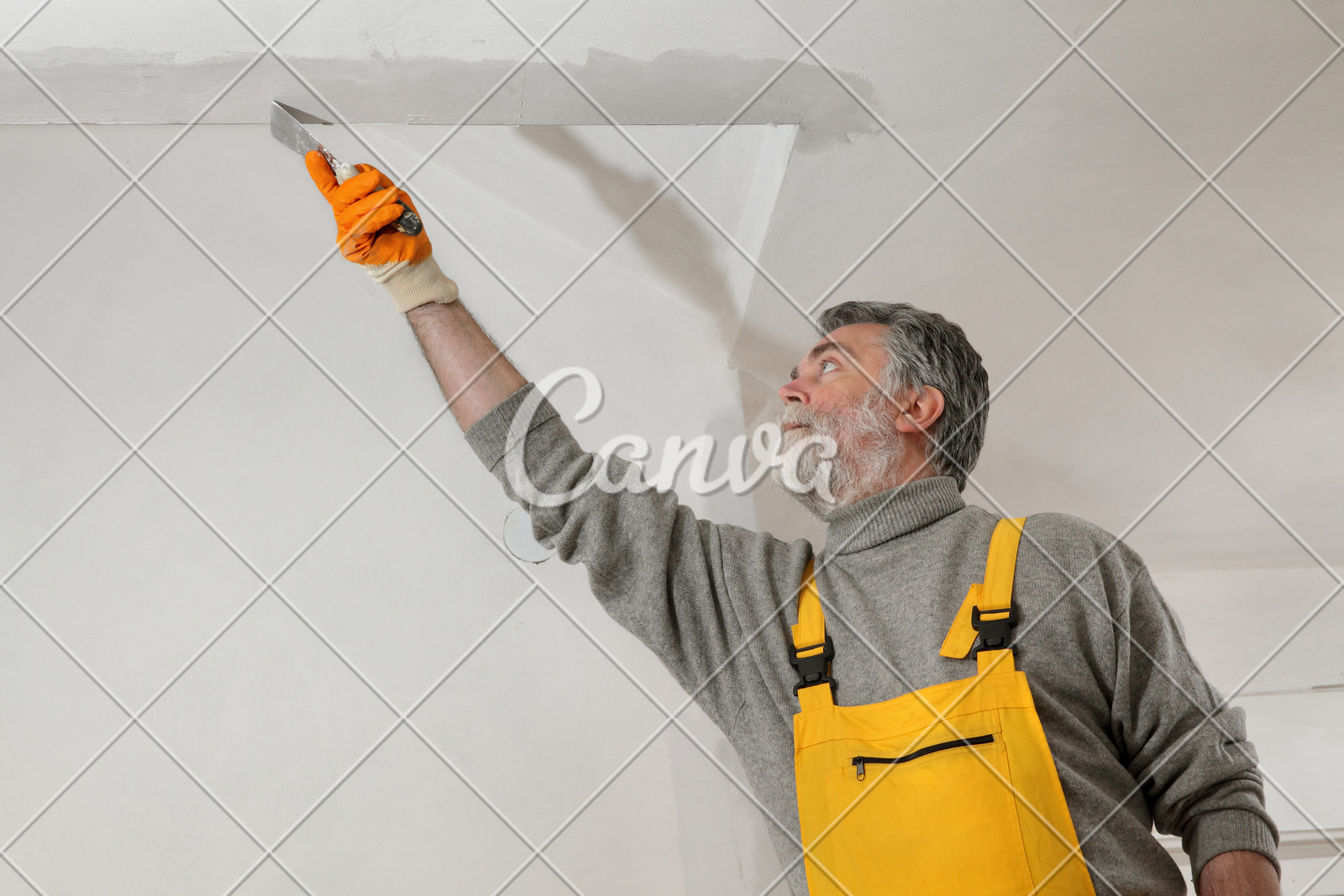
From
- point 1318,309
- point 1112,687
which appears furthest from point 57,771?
point 1318,309

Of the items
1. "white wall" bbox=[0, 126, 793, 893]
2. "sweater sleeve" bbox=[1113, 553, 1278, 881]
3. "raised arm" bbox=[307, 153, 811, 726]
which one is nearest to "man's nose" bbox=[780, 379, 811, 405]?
"raised arm" bbox=[307, 153, 811, 726]

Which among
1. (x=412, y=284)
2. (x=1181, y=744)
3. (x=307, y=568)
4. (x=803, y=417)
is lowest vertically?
(x=1181, y=744)

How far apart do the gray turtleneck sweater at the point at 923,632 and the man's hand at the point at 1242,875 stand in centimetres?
1

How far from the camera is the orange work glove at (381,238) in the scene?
3.61ft

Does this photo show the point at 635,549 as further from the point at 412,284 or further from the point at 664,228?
the point at 664,228

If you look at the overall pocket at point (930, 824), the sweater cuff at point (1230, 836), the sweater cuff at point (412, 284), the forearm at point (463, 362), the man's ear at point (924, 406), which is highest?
the sweater cuff at point (412, 284)

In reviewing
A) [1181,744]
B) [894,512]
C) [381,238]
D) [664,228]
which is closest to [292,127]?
[381,238]

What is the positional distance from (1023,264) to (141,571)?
1502 mm

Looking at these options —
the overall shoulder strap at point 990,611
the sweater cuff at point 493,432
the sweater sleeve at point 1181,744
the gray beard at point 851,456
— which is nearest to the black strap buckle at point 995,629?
the overall shoulder strap at point 990,611

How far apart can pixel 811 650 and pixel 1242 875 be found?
504mm

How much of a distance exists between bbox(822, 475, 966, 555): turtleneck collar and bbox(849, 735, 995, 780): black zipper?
0.28 metres

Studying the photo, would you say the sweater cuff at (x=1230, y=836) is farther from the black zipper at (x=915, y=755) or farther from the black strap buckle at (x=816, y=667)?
the black strap buckle at (x=816, y=667)

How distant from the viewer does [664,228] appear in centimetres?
166

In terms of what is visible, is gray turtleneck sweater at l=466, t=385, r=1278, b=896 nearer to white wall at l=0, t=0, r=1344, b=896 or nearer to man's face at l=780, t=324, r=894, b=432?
A: man's face at l=780, t=324, r=894, b=432
